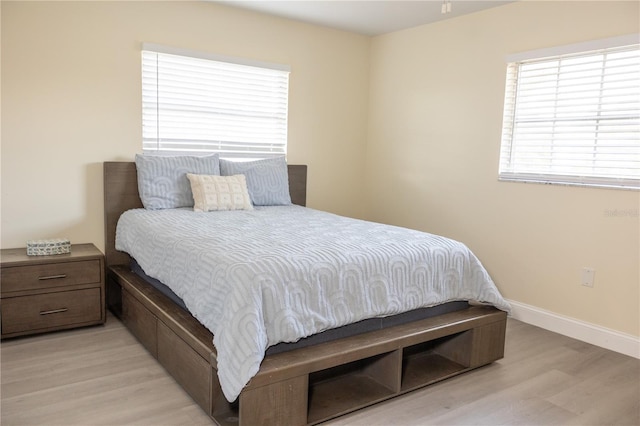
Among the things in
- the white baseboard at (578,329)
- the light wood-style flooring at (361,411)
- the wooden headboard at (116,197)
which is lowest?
the light wood-style flooring at (361,411)

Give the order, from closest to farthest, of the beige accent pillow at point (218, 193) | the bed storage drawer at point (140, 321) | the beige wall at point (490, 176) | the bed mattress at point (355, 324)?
the bed mattress at point (355, 324) < the bed storage drawer at point (140, 321) < the beige wall at point (490, 176) < the beige accent pillow at point (218, 193)

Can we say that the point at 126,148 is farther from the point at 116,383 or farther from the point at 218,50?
the point at 116,383

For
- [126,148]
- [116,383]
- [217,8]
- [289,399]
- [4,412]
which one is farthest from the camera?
[217,8]

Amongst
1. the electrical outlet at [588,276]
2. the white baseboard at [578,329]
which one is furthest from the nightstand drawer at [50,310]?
the electrical outlet at [588,276]

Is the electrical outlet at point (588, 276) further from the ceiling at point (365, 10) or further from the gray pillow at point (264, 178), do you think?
the gray pillow at point (264, 178)

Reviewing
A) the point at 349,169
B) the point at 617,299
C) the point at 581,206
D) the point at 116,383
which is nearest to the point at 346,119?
the point at 349,169

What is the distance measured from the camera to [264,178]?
12.9 ft

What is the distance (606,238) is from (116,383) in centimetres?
296

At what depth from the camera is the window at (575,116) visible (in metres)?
3.01

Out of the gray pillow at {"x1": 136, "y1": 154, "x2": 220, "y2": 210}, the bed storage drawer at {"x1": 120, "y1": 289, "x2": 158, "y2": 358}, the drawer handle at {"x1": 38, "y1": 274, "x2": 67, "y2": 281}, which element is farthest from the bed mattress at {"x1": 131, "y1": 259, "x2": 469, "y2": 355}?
the gray pillow at {"x1": 136, "y1": 154, "x2": 220, "y2": 210}

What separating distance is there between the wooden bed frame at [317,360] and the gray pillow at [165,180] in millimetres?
569

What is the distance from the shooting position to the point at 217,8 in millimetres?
3857

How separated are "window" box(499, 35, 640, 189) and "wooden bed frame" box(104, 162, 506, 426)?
4.03 feet

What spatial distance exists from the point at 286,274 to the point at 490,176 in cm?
229
